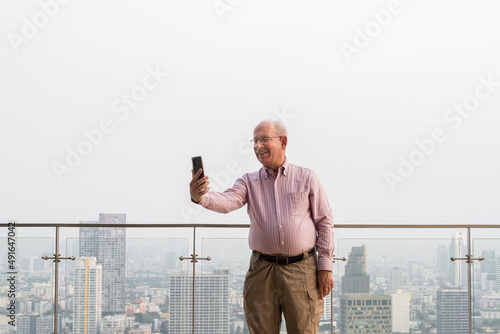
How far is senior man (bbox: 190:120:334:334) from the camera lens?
2400 mm

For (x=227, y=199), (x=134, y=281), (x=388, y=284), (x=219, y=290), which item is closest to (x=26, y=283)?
(x=134, y=281)

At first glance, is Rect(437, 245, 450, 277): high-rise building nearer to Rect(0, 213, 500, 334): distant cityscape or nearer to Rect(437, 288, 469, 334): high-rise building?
Rect(0, 213, 500, 334): distant cityscape

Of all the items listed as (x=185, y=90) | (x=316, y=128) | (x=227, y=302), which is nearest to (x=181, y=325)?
(x=227, y=302)

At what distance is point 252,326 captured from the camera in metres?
2.44

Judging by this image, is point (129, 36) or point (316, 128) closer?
point (316, 128)

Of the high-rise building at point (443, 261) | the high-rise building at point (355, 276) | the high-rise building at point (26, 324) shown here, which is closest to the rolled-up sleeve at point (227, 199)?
the high-rise building at point (355, 276)

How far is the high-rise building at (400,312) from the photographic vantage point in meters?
3.53

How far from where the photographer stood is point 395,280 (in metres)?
3.55

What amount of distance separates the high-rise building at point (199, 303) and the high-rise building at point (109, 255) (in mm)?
348

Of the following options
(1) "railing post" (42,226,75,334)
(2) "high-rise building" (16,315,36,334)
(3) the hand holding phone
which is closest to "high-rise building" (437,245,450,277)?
(3) the hand holding phone

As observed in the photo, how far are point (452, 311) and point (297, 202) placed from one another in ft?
5.93

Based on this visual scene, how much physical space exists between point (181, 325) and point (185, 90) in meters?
9.43

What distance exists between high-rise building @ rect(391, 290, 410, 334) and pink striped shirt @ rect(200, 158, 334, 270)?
132cm

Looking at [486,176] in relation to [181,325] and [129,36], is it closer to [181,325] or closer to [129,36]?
[181,325]
